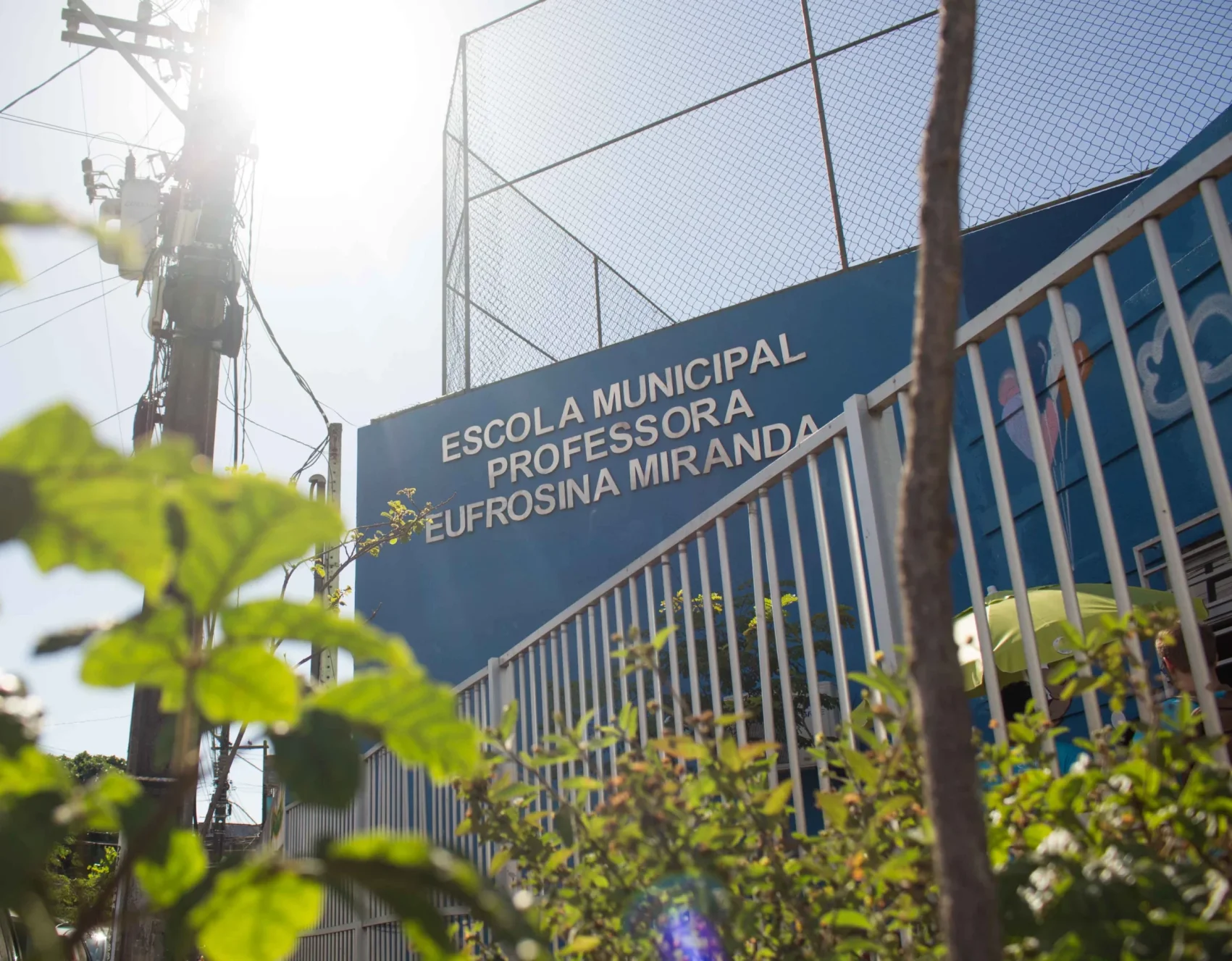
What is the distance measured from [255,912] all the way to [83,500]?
27cm

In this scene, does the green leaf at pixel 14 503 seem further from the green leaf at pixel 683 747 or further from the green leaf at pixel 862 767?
the green leaf at pixel 862 767

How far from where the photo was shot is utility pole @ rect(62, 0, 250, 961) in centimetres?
601

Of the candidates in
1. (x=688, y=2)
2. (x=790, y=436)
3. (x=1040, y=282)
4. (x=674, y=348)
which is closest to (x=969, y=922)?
(x=1040, y=282)

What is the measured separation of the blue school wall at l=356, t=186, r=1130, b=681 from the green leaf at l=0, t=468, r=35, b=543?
23.4 ft

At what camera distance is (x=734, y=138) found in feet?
28.1

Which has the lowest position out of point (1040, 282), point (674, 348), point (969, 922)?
point (969, 922)

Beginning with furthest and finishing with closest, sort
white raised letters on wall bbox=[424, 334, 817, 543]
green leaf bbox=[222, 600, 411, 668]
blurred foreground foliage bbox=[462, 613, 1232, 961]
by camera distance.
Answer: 1. white raised letters on wall bbox=[424, 334, 817, 543]
2. blurred foreground foliage bbox=[462, 613, 1232, 961]
3. green leaf bbox=[222, 600, 411, 668]

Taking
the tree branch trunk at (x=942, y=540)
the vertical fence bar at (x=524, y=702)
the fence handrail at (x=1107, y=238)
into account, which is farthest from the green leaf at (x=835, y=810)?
the vertical fence bar at (x=524, y=702)

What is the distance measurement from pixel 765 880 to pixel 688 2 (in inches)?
369

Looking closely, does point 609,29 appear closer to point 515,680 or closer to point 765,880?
point 515,680

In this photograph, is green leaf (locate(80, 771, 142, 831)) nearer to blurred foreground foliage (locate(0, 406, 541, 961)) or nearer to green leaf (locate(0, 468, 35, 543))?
blurred foreground foliage (locate(0, 406, 541, 961))

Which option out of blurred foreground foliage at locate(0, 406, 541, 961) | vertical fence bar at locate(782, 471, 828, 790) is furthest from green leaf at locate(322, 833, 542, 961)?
vertical fence bar at locate(782, 471, 828, 790)

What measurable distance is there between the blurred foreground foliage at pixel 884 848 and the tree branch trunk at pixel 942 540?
127 mm

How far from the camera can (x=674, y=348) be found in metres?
8.95
